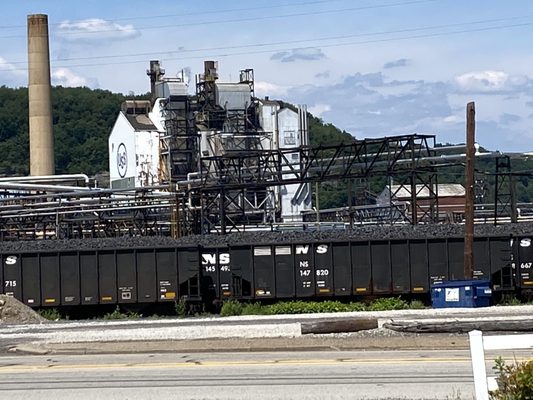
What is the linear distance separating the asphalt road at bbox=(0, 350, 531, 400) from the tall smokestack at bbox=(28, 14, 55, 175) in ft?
194

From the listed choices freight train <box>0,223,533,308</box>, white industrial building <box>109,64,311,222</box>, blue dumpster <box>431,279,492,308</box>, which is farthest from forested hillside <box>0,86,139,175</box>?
blue dumpster <box>431,279,492,308</box>

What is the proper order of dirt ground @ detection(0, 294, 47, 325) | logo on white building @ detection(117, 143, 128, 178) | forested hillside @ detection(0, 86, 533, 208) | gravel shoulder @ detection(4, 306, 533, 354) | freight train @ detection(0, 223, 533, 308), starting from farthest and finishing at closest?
forested hillside @ detection(0, 86, 533, 208) < logo on white building @ detection(117, 143, 128, 178) < freight train @ detection(0, 223, 533, 308) < dirt ground @ detection(0, 294, 47, 325) < gravel shoulder @ detection(4, 306, 533, 354)

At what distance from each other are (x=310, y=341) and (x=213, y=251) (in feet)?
53.5

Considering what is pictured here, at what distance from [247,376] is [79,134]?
125m

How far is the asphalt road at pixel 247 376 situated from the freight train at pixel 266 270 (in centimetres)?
1584

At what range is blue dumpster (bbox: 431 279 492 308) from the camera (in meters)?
33.4

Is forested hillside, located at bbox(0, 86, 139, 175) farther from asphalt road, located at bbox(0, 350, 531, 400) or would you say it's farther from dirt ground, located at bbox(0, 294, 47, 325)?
asphalt road, located at bbox(0, 350, 531, 400)

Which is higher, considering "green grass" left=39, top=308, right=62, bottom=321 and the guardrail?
the guardrail

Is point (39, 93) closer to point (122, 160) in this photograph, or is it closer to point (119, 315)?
point (122, 160)

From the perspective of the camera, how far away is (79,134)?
455 ft

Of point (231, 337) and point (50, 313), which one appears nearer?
point (231, 337)

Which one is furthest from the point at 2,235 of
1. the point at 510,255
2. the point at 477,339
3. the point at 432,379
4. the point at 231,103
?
the point at 477,339

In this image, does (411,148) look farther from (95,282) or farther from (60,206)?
(60,206)

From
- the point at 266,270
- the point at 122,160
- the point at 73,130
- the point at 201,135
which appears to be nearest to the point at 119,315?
the point at 266,270
